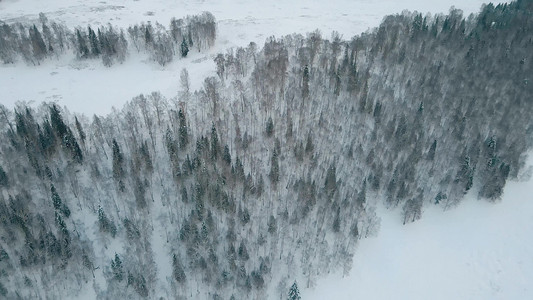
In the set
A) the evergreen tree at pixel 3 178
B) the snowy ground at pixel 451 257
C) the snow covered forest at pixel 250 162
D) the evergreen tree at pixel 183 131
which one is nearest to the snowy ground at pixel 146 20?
the snow covered forest at pixel 250 162

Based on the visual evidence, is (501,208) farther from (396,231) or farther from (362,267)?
(362,267)

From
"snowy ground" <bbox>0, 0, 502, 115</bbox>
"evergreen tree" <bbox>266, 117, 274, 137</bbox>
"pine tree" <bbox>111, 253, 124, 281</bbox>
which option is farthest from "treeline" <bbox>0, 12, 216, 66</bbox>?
"pine tree" <bbox>111, 253, 124, 281</bbox>

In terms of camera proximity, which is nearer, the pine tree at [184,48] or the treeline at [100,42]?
the treeline at [100,42]

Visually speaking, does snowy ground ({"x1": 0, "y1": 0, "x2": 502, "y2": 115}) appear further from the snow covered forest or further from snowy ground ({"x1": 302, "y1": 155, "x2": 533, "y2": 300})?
snowy ground ({"x1": 302, "y1": 155, "x2": 533, "y2": 300})

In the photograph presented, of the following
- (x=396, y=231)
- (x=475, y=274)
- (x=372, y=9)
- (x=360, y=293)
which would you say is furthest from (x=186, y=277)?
(x=372, y=9)

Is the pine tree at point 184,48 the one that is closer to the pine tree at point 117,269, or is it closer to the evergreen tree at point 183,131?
the evergreen tree at point 183,131
